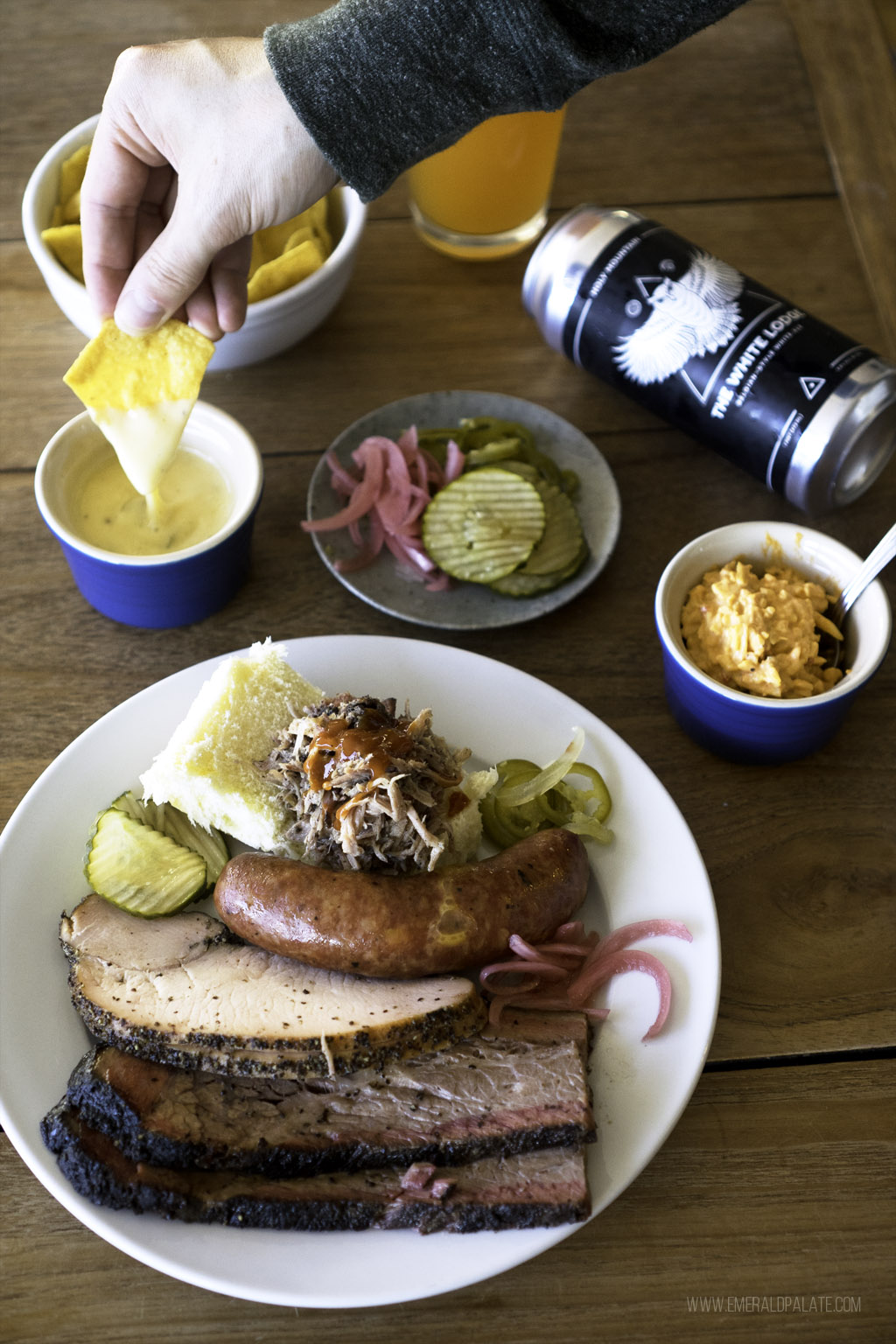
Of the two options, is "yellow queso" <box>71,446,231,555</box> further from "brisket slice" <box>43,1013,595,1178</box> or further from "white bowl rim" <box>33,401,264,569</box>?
"brisket slice" <box>43,1013,595,1178</box>

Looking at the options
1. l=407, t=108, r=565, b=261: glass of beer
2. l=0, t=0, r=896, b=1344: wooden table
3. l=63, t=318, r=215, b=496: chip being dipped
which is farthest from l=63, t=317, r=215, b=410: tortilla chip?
l=407, t=108, r=565, b=261: glass of beer

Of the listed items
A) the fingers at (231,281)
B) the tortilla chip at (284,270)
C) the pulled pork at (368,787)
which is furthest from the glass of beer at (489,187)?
the pulled pork at (368,787)

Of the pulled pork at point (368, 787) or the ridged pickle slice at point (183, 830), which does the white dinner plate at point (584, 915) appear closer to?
the ridged pickle slice at point (183, 830)

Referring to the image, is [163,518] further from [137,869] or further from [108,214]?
[137,869]

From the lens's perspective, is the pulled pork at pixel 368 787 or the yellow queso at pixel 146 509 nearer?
the pulled pork at pixel 368 787

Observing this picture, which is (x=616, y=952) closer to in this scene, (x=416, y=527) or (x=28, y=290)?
(x=416, y=527)

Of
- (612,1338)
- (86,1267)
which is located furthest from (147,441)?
(612,1338)
